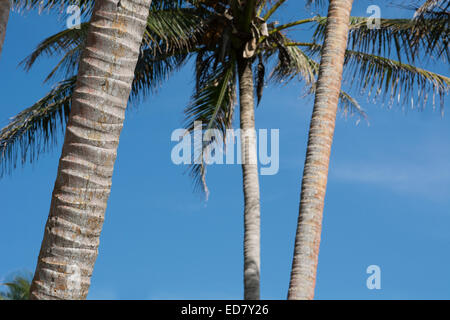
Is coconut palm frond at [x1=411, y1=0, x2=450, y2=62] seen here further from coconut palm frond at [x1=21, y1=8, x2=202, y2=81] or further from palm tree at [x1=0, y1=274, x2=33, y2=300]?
palm tree at [x1=0, y1=274, x2=33, y2=300]

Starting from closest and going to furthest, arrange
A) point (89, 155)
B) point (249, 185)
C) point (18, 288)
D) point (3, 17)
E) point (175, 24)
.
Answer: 1. point (89, 155)
2. point (3, 17)
3. point (249, 185)
4. point (175, 24)
5. point (18, 288)

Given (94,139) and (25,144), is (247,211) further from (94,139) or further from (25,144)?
(94,139)

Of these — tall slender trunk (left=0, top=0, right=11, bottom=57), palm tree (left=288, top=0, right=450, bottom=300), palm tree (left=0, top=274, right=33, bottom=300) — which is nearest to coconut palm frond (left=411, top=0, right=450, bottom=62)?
palm tree (left=288, top=0, right=450, bottom=300)

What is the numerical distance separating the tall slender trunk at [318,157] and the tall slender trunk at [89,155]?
3214 mm

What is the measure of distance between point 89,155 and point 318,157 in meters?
3.78

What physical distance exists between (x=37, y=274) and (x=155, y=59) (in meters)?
9.34

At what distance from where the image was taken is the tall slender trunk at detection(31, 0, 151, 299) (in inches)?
134

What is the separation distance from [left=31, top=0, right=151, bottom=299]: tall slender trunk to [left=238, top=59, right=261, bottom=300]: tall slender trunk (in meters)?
6.12

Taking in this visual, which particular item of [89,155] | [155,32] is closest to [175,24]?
[155,32]

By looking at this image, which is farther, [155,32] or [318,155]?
[155,32]

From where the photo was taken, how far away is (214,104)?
11.7m

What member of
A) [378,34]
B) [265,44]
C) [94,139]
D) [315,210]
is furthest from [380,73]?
[94,139]

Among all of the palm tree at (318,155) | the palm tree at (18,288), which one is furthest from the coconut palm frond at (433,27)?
the palm tree at (18,288)

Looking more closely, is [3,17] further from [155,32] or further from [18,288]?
[18,288]
